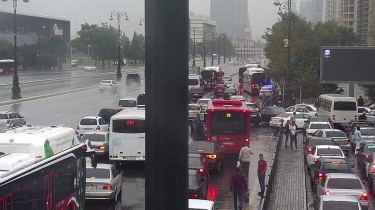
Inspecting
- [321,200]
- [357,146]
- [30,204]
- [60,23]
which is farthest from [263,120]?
[60,23]

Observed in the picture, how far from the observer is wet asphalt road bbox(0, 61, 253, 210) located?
52.7 ft

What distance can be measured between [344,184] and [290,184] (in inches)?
149

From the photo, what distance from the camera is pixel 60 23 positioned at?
103312 mm

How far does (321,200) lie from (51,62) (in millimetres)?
82173

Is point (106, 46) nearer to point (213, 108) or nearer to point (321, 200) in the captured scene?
point (213, 108)

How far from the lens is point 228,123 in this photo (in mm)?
23250

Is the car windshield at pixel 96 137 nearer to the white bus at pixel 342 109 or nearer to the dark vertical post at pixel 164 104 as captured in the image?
the white bus at pixel 342 109

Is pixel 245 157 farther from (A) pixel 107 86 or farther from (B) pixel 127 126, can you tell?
(A) pixel 107 86

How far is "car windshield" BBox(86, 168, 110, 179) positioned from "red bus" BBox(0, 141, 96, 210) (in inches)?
67.9

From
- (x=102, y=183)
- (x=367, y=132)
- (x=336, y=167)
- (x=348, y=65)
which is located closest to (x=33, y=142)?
(x=102, y=183)

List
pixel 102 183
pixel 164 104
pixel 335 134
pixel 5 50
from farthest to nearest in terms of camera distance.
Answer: pixel 5 50, pixel 335 134, pixel 102 183, pixel 164 104

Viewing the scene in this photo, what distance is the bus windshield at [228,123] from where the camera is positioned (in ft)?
75.7

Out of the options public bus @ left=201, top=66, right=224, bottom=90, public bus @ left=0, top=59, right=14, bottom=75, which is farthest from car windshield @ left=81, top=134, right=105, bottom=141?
public bus @ left=0, top=59, right=14, bottom=75

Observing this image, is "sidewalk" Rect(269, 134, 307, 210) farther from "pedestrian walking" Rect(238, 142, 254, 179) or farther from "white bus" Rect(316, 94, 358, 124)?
"white bus" Rect(316, 94, 358, 124)
